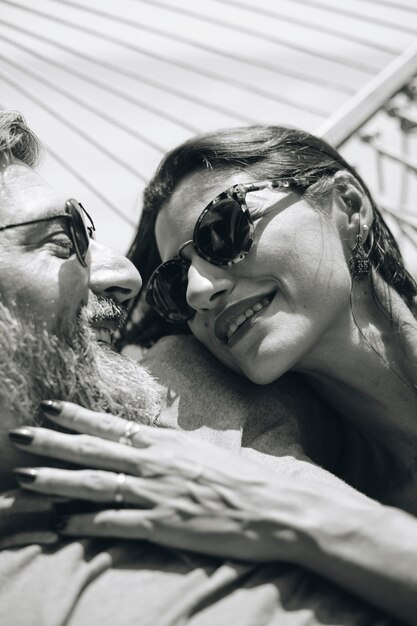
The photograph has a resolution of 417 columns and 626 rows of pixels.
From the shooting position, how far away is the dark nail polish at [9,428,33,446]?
1485mm

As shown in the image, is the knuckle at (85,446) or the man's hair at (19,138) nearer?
the knuckle at (85,446)

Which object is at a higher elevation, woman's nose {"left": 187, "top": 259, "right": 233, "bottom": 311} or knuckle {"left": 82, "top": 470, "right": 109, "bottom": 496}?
woman's nose {"left": 187, "top": 259, "right": 233, "bottom": 311}

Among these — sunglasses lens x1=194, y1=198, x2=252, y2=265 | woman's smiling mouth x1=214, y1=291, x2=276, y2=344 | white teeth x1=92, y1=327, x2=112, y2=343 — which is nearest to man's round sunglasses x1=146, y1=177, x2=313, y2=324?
sunglasses lens x1=194, y1=198, x2=252, y2=265

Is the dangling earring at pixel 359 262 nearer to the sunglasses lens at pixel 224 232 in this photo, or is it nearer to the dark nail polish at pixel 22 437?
the sunglasses lens at pixel 224 232

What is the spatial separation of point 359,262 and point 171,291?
596 mm

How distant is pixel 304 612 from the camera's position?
1.40 meters

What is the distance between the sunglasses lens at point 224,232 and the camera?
→ 2.06 m

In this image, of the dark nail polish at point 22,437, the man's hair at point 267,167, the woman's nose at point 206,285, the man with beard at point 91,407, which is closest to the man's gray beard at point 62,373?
the man with beard at point 91,407

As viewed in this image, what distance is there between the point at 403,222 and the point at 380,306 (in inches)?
41.4

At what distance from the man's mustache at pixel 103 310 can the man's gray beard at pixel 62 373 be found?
2.1 inches

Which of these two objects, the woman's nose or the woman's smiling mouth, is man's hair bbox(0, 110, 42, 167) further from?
the woman's smiling mouth

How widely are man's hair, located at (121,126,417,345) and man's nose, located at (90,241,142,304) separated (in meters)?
0.41

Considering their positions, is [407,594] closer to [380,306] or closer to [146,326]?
[380,306]

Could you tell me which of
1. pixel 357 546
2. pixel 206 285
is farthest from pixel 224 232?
pixel 357 546
